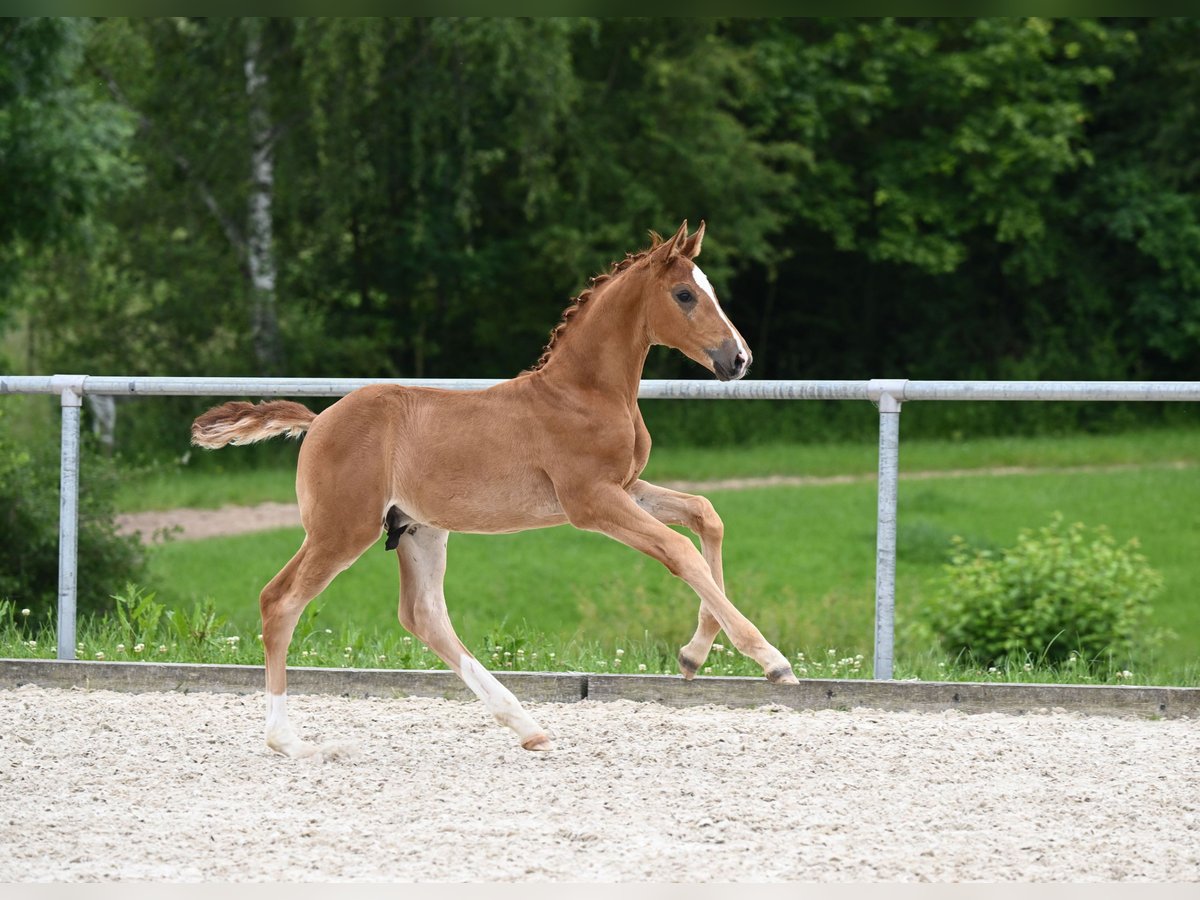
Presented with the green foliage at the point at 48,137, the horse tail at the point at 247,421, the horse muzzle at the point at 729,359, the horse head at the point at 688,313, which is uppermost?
the green foliage at the point at 48,137

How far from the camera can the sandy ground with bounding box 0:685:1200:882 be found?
148 inches

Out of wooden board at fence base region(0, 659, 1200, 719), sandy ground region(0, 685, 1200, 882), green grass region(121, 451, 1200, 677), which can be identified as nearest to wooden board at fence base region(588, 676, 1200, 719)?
wooden board at fence base region(0, 659, 1200, 719)

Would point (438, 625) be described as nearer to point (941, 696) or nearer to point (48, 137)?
point (941, 696)

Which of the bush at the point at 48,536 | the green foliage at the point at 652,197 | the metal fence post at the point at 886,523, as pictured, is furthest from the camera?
the green foliage at the point at 652,197

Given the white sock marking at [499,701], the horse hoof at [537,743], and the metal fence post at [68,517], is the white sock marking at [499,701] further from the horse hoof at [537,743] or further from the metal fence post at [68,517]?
the metal fence post at [68,517]

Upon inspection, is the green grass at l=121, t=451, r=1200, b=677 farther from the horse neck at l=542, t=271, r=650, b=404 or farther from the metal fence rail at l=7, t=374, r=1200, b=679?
the horse neck at l=542, t=271, r=650, b=404

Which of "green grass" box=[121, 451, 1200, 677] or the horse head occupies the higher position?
the horse head

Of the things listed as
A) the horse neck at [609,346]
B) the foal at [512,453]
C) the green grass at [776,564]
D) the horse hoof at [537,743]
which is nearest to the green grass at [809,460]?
the green grass at [776,564]

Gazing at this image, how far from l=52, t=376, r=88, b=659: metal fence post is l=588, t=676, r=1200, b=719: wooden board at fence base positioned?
265cm

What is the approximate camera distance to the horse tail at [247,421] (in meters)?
5.00

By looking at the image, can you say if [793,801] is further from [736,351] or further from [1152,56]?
[1152,56]

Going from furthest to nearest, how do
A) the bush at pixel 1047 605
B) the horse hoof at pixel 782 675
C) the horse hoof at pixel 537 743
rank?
the bush at pixel 1047 605 < the horse hoof at pixel 537 743 < the horse hoof at pixel 782 675

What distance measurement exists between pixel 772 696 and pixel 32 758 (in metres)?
2.85

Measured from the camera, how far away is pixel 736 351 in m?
4.42
